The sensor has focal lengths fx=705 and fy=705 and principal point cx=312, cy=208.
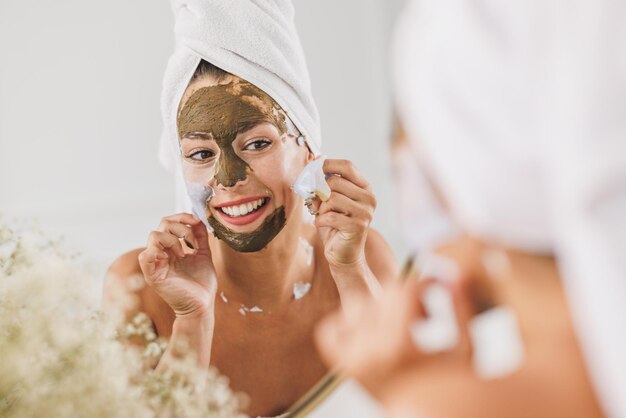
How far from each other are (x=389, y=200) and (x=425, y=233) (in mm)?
236

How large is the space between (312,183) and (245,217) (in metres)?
0.08

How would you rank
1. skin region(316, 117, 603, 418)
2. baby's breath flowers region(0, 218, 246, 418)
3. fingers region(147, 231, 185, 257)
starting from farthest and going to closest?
fingers region(147, 231, 185, 257)
baby's breath flowers region(0, 218, 246, 418)
skin region(316, 117, 603, 418)

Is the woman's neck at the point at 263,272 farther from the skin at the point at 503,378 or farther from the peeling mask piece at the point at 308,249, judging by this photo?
the skin at the point at 503,378

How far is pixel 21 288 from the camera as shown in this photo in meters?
0.76

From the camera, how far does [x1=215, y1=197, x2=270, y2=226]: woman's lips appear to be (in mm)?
769

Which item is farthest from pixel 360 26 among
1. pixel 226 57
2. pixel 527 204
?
pixel 527 204

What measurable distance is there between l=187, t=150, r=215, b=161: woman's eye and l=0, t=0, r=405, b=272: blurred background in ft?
0.19

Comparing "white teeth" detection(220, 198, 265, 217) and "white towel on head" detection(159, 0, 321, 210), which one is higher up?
"white towel on head" detection(159, 0, 321, 210)

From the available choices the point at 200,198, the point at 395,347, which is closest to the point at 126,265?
the point at 200,198

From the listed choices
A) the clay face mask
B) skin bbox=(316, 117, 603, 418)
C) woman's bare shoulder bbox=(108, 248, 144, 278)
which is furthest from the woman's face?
skin bbox=(316, 117, 603, 418)

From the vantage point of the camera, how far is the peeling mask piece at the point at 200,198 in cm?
78

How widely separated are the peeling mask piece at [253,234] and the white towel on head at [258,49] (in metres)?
0.09

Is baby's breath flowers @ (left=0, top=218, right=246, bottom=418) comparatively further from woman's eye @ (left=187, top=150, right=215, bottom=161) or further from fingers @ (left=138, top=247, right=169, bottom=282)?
woman's eye @ (left=187, top=150, right=215, bottom=161)

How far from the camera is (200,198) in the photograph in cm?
79
